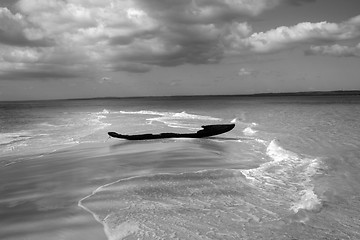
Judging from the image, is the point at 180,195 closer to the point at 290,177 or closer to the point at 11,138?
the point at 290,177

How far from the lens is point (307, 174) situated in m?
10.6

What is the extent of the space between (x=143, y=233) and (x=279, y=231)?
8.86 feet

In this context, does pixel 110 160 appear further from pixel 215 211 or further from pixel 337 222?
pixel 337 222

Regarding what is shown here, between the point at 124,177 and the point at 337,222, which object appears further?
the point at 124,177

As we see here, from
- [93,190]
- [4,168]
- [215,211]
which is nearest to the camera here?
[215,211]

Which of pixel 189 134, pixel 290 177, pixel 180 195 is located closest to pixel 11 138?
pixel 189 134

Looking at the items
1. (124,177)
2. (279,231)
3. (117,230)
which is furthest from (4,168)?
(279,231)

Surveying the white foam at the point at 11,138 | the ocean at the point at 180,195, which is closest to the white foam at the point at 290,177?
the ocean at the point at 180,195

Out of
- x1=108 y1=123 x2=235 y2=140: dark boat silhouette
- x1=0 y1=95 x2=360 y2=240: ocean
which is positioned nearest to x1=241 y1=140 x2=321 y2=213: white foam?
x1=0 y1=95 x2=360 y2=240: ocean

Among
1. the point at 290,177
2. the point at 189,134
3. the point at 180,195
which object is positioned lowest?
the point at 290,177

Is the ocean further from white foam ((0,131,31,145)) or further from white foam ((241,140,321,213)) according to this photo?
white foam ((0,131,31,145))

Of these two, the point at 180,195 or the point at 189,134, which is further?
the point at 189,134

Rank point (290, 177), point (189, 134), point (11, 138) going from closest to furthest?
point (290, 177) < point (189, 134) < point (11, 138)

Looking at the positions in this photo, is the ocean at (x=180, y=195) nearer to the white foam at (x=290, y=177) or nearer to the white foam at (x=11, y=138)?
the white foam at (x=290, y=177)
